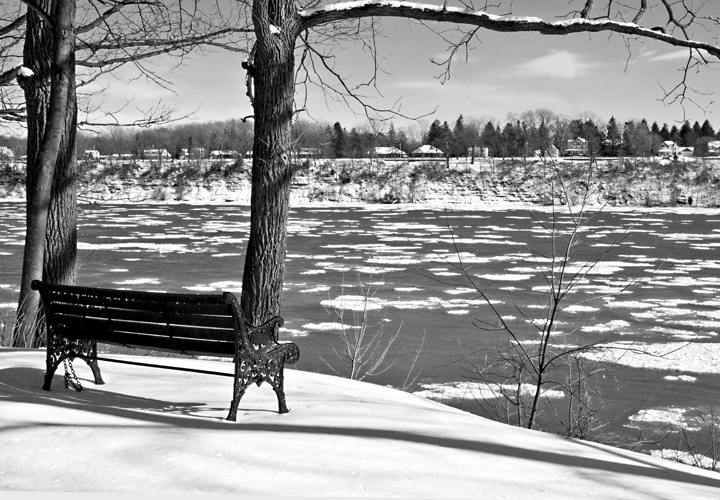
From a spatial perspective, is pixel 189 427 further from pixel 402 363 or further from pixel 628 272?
pixel 628 272

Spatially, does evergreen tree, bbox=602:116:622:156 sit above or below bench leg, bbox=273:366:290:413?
above

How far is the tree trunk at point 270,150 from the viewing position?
6.64 metres

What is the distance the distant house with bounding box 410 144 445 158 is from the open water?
71.8 m

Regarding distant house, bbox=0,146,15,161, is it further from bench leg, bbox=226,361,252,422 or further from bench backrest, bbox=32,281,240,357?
bench leg, bbox=226,361,252,422

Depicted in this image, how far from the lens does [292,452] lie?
11.9 ft

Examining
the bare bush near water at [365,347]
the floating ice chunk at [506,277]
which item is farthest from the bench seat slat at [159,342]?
the floating ice chunk at [506,277]

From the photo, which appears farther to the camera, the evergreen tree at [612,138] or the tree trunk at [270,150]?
the evergreen tree at [612,138]

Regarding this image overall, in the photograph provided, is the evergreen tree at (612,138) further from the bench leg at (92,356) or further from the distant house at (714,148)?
the bench leg at (92,356)

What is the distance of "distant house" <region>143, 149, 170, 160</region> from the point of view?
85.7 m

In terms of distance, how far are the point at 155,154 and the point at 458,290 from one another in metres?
83.6

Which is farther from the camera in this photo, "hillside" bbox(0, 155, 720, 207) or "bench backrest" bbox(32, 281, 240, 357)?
"hillside" bbox(0, 155, 720, 207)

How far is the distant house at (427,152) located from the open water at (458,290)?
71.8 m

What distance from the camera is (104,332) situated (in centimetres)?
484

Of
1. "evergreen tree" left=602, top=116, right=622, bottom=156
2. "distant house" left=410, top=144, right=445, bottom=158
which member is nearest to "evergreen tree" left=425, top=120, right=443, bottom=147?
"distant house" left=410, top=144, right=445, bottom=158
